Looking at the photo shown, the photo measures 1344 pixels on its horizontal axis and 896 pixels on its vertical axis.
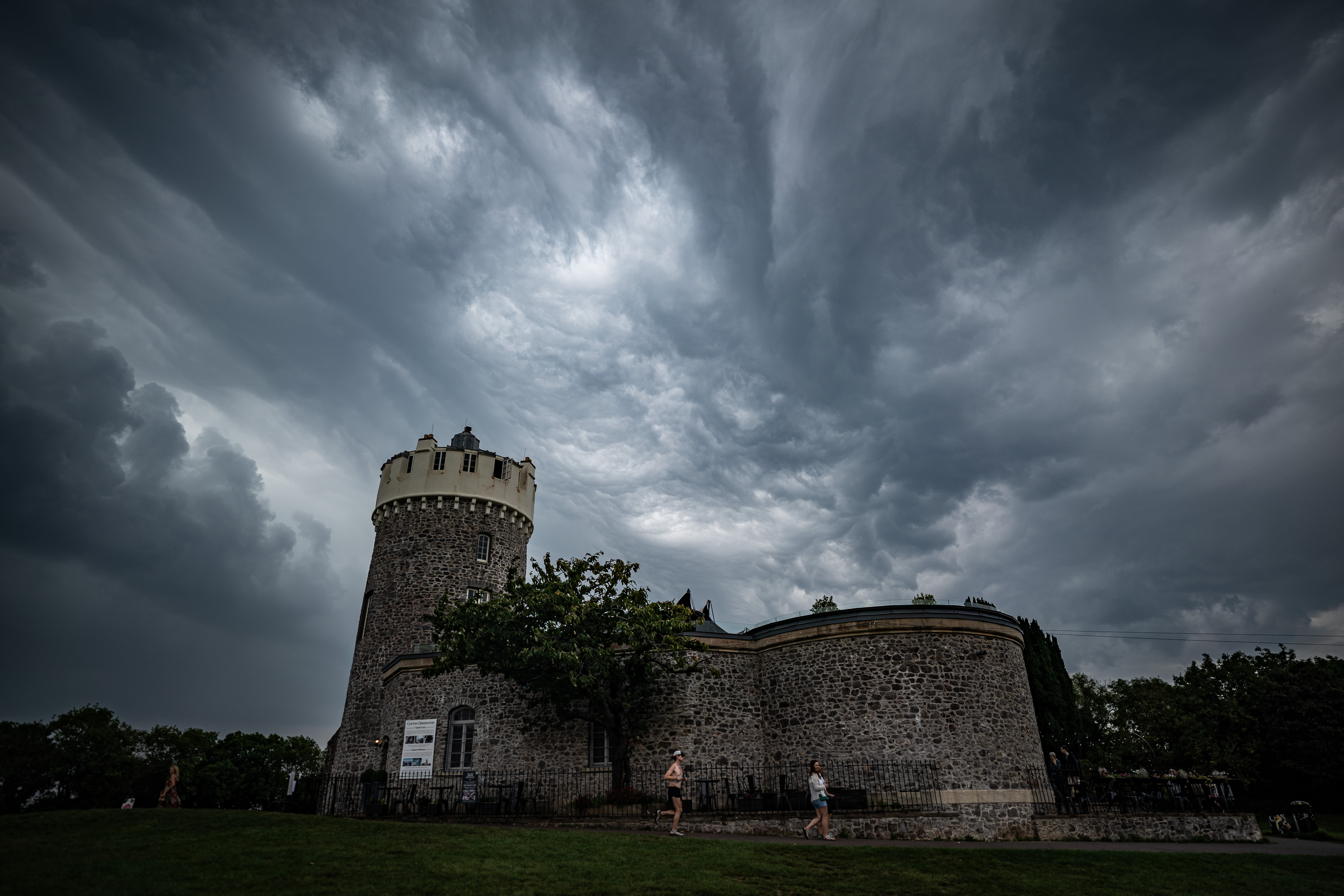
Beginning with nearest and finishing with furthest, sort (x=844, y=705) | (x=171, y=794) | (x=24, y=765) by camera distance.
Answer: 1. (x=171, y=794)
2. (x=844, y=705)
3. (x=24, y=765)

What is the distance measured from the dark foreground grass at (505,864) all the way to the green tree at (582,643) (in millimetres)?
5353

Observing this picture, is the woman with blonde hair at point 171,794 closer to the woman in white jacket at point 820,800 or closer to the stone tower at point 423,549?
the stone tower at point 423,549

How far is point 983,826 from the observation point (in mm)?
16250

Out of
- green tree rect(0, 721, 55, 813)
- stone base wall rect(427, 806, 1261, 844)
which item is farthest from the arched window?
green tree rect(0, 721, 55, 813)

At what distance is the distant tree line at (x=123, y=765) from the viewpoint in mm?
37250

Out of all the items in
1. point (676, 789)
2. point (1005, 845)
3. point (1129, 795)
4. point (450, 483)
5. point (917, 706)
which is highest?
point (450, 483)

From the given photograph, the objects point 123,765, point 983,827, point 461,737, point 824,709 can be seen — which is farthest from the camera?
point 123,765

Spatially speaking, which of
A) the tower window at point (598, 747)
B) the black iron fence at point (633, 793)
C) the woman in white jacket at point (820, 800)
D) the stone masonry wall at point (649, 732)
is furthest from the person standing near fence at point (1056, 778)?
the tower window at point (598, 747)

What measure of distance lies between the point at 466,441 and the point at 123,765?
3143 centimetres

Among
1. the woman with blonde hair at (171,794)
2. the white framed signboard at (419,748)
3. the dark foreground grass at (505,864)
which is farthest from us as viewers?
the white framed signboard at (419,748)

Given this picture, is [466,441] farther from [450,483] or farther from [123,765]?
[123,765]

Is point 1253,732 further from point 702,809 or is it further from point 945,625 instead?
point 702,809

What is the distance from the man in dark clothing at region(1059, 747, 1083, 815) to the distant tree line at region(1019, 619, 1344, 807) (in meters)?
10.1

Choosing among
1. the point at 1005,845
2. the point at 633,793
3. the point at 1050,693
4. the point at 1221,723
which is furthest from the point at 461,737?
the point at 1221,723
